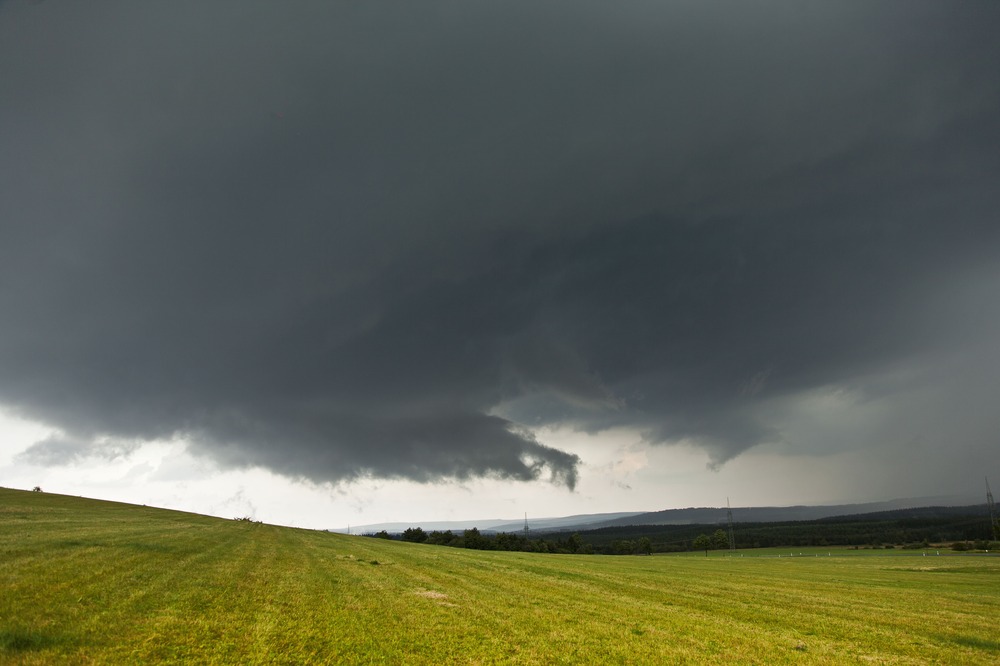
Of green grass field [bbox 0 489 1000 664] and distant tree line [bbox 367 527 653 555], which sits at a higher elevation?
green grass field [bbox 0 489 1000 664]

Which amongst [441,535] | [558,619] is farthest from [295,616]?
[441,535]

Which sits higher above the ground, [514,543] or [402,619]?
[402,619]

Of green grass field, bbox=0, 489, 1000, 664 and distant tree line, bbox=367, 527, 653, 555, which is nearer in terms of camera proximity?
green grass field, bbox=0, 489, 1000, 664

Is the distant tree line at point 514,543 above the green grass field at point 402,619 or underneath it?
underneath

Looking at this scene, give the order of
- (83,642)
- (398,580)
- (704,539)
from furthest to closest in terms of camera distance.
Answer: (704,539) → (398,580) → (83,642)

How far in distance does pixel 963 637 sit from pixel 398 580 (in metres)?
27.7

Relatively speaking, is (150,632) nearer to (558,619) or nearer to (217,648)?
(217,648)

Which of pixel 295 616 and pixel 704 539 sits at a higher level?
pixel 295 616

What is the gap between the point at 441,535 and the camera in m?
175

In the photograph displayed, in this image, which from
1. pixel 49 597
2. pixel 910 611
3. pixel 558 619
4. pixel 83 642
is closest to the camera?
pixel 83 642

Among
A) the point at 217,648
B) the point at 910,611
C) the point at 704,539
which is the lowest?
the point at 704,539

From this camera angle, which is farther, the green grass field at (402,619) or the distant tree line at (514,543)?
the distant tree line at (514,543)

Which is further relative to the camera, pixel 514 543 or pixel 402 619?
pixel 514 543

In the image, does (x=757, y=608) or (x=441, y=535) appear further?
(x=441, y=535)
